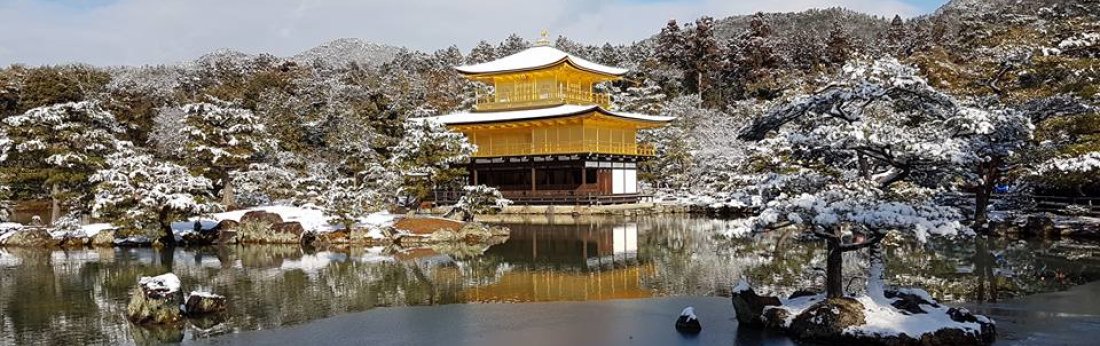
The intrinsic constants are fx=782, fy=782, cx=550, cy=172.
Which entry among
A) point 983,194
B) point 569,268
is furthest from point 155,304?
point 983,194

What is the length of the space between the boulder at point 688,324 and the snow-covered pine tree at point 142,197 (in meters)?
16.7

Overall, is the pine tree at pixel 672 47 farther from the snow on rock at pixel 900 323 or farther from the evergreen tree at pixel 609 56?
the snow on rock at pixel 900 323

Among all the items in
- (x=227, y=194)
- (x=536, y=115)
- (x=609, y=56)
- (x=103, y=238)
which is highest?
(x=609, y=56)

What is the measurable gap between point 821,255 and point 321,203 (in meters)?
15.5

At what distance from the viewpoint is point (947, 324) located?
916cm

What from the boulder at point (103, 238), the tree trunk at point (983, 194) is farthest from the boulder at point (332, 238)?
the tree trunk at point (983, 194)

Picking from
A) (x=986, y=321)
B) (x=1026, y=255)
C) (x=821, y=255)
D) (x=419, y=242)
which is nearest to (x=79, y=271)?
(x=419, y=242)

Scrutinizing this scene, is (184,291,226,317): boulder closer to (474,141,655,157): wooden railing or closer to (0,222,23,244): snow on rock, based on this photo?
(0,222,23,244): snow on rock

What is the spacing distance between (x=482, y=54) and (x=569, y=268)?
194 feet

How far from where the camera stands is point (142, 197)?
21656 mm

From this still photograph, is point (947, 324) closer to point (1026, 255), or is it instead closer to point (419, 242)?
point (1026, 255)

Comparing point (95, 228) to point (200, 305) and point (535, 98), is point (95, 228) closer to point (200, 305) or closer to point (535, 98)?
point (200, 305)

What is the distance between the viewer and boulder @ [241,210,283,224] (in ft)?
77.4

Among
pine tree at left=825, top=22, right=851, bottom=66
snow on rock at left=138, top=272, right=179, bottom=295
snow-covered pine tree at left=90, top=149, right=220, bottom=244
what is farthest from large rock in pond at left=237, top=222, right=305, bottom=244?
pine tree at left=825, top=22, right=851, bottom=66
